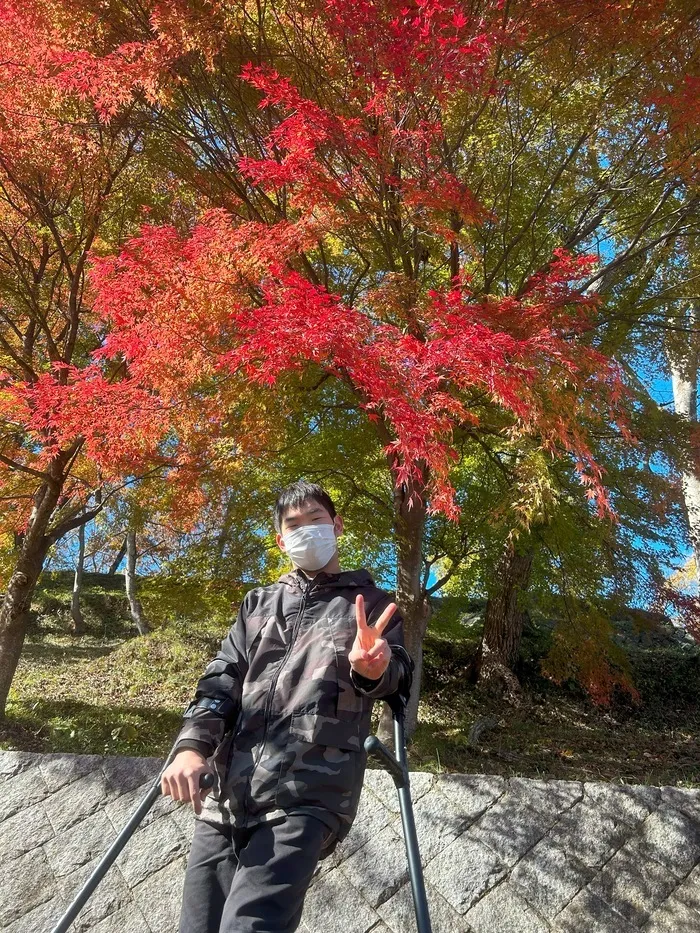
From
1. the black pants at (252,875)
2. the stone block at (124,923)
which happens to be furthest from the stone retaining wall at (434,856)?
the black pants at (252,875)

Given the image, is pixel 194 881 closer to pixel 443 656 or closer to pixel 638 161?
pixel 638 161

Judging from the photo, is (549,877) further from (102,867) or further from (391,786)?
(102,867)

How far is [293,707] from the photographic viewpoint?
A: 1.78 metres

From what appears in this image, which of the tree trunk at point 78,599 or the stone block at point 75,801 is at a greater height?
the stone block at point 75,801

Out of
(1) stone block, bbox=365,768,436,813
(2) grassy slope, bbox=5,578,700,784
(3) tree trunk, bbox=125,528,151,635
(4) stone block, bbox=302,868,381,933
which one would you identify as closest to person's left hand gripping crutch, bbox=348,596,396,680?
(4) stone block, bbox=302,868,381,933

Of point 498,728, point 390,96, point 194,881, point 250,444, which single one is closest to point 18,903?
point 194,881

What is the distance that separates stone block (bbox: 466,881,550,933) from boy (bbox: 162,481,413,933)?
1.64 m

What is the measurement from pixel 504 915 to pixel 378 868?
22.9 inches

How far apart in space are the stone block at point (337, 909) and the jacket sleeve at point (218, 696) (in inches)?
62.1

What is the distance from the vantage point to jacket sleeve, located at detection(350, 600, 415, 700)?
68.6 inches

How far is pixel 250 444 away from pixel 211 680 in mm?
3588

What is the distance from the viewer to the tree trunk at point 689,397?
289 inches

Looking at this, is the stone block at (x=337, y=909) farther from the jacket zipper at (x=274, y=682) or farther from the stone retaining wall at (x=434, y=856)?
the jacket zipper at (x=274, y=682)

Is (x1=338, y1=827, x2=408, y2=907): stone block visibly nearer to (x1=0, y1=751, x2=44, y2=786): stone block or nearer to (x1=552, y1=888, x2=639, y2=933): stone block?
(x1=552, y1=888, x2=639, y2=933): stone block
